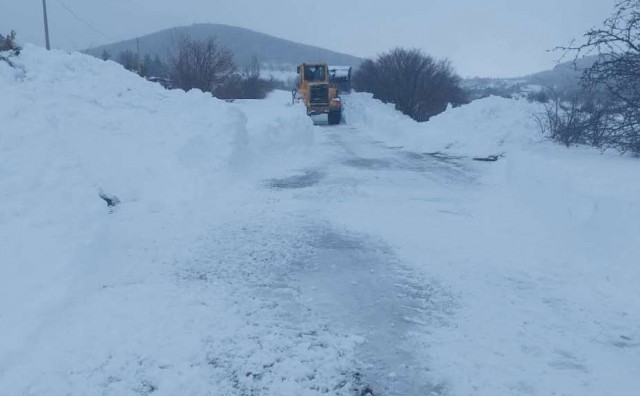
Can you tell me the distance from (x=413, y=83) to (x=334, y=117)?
7.06m

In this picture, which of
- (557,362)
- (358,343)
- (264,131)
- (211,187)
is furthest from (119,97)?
(557,362)

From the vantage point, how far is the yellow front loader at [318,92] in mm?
31875

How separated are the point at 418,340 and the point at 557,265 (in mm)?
2769

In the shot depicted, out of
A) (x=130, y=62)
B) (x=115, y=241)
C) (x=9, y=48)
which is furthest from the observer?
(x=130, y=62)

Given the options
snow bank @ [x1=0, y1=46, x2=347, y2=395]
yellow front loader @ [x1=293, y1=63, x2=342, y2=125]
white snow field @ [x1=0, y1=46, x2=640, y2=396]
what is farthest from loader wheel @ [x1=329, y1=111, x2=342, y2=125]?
white snow field @ [x1=0, y1=46, x2=640, y2=396]

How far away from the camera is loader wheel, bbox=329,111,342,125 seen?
108 feet

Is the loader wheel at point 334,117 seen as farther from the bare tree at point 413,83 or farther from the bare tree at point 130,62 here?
the bare tree at point 130,62

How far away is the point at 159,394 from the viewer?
3.81 meters

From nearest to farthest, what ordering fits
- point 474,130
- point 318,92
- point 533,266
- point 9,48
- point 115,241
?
point 533,266
point 115,241
point 9,48
point 474,130
point 318,92

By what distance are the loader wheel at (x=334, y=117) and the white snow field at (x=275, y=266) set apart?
20.7m

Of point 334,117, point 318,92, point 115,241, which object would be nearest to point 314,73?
point 318,92

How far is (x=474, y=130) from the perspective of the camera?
19984 millimetres

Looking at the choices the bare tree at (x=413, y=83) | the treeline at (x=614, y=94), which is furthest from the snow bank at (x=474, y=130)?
the bare tree at (x=413, y=83)

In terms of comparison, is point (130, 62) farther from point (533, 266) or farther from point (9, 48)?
point (533, 266)
